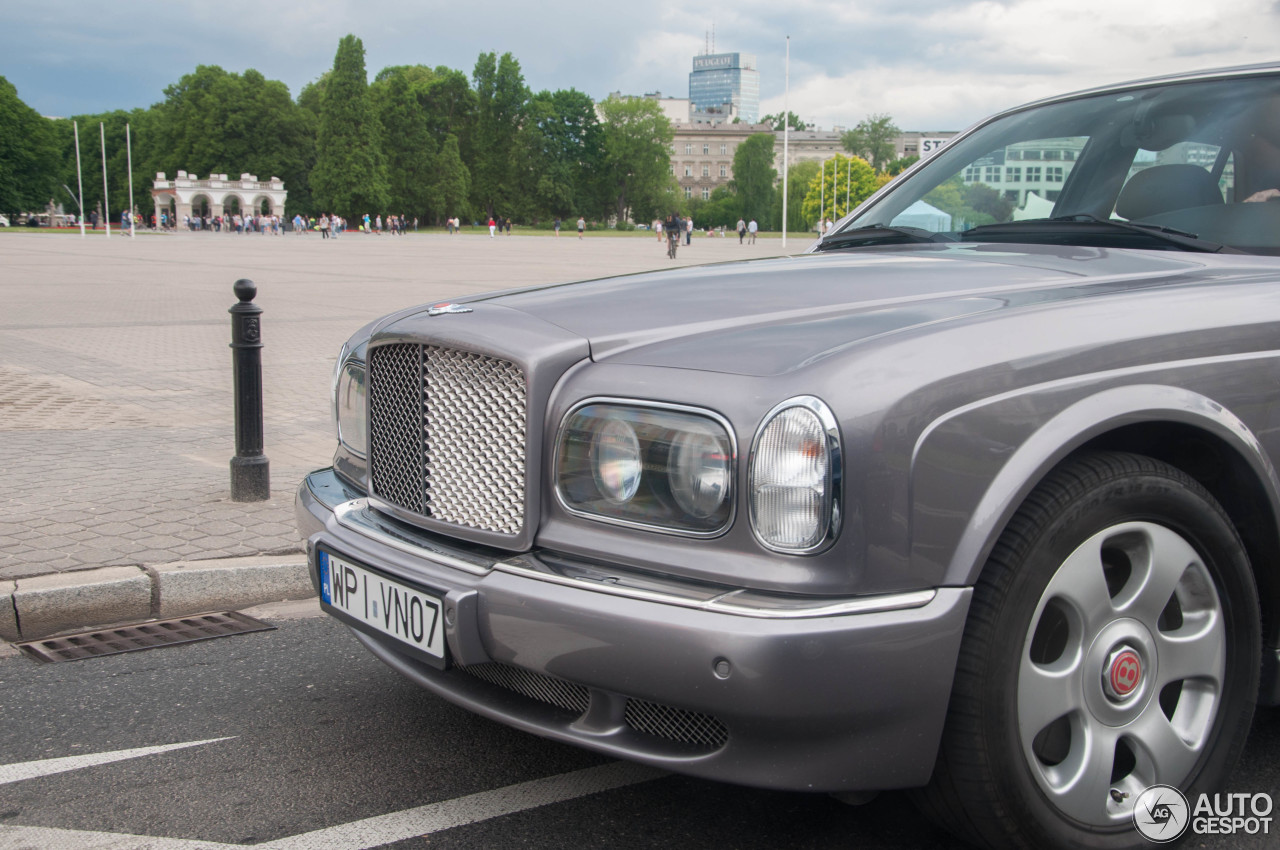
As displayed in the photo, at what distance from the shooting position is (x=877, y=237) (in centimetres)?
364

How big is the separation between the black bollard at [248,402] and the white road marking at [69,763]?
8.38ft

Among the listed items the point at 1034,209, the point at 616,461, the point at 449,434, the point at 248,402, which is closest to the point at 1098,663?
the point at 616,461

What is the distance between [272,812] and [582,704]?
0.88 metres

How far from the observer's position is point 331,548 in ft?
8.81

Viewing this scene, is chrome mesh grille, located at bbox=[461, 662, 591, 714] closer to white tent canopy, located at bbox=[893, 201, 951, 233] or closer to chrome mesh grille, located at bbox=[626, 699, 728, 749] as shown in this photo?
chrome mesh grille, located at bbox=[626, 699, 728, 749]

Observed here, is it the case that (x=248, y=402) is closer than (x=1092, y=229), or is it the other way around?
(x=1092, y=229)

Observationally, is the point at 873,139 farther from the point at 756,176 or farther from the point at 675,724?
the point at 675,724

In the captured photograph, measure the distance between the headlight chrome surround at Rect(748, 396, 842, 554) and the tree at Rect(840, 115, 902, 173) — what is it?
138m

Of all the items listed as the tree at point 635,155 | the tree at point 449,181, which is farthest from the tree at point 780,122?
the tree at point 449,181

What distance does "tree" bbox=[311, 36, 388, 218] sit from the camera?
90.2 m

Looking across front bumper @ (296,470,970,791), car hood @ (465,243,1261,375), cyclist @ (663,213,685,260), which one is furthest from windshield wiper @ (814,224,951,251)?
cyclist @ (663,213,685,260)

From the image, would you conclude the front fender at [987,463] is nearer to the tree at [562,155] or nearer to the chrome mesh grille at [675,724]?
the chrome mesh grille at [675,724]

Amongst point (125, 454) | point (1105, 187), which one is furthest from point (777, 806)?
point (125, 454)

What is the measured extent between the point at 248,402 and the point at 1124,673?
4.26 metres
